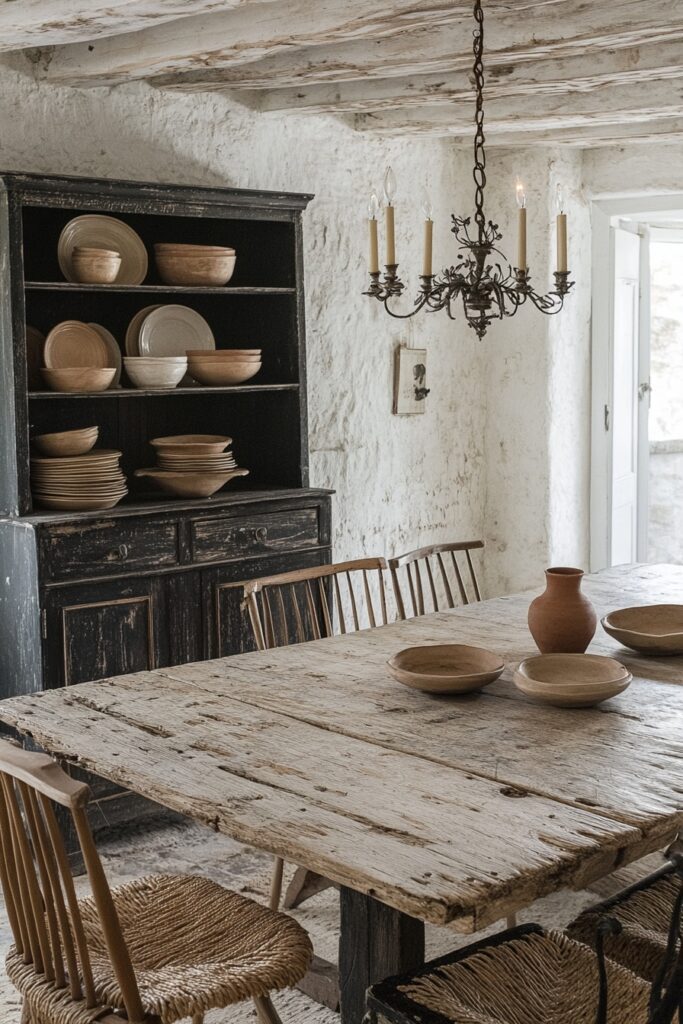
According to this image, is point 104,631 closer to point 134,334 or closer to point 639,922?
point 134,334

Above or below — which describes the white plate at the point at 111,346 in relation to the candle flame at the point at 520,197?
below

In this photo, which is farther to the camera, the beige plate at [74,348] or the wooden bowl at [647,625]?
the beige plate at [74,348]

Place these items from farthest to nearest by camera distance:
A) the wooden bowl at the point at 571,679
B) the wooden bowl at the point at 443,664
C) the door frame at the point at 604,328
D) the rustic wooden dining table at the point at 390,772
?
1. the door frame at the point at 604,328
2. the wooden bowl at the point at 443,664
3. the wooden bowl at the point at 571,679
4. the rustic wooden dining table at the point at 390,772

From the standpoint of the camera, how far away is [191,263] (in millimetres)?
4117

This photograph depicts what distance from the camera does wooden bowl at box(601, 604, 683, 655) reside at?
106 inches

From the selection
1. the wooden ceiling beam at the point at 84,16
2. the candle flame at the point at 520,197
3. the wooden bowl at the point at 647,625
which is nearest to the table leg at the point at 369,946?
the wooden bowl at the point at 647,625

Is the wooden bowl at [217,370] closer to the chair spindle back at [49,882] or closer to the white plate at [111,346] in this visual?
the white plate at [111,346]

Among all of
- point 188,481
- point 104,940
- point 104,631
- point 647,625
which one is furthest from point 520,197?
point 104,940

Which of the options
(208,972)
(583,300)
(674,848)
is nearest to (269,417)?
(583,300)

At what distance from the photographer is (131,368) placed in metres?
4.02

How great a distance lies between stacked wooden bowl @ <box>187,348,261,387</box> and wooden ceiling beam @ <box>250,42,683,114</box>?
1.05m

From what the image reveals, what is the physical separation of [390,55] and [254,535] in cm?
166

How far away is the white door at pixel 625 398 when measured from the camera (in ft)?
19.1

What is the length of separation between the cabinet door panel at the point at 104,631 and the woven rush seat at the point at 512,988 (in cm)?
200
